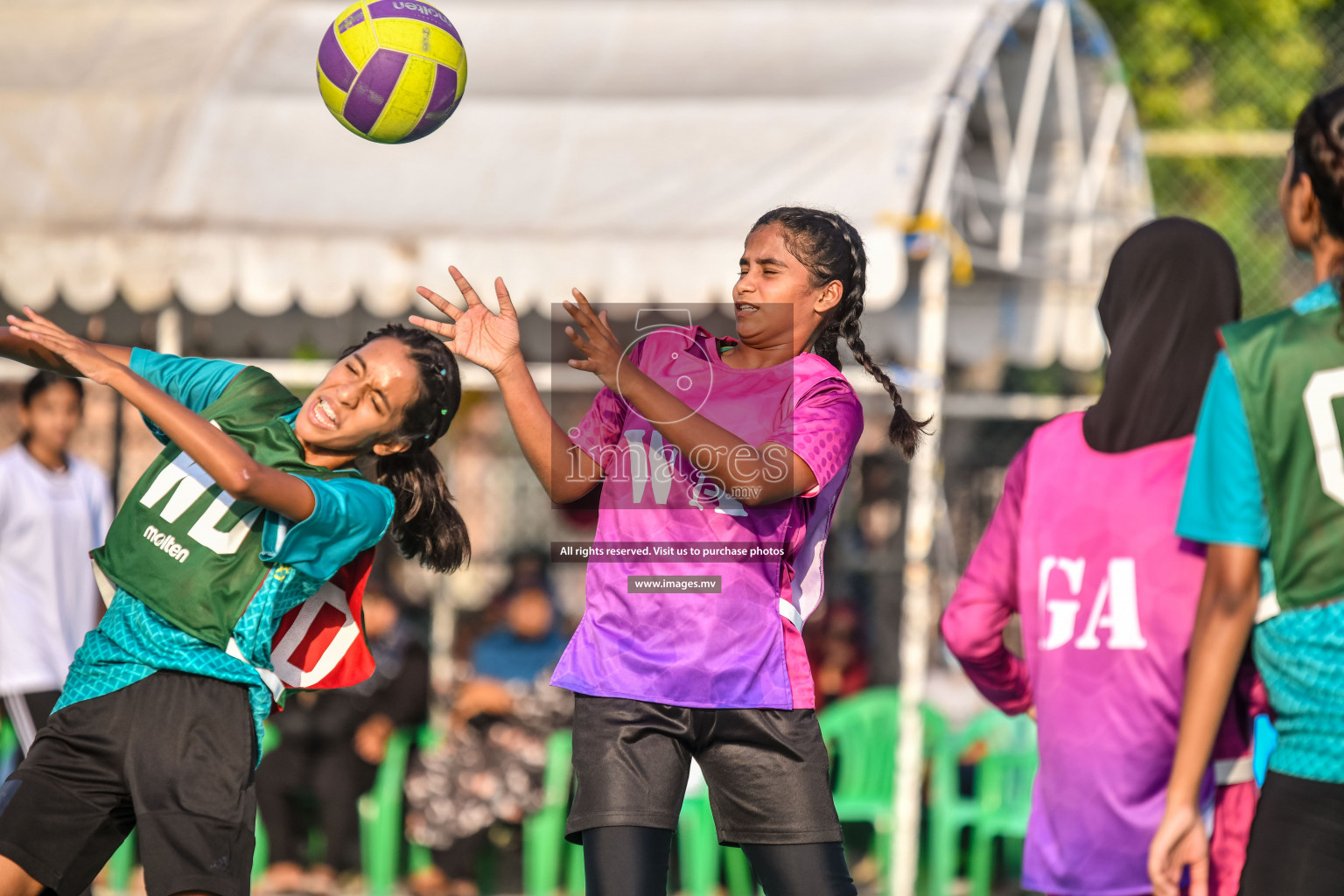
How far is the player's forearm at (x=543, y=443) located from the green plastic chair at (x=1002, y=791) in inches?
146

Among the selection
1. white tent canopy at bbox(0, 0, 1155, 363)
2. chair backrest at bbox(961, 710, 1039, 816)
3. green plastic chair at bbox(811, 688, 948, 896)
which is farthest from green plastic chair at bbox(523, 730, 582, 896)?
white tent canopy at bbox(0, 0, 1155, 363)

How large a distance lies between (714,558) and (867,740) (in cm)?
371

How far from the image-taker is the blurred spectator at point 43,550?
5.23 m

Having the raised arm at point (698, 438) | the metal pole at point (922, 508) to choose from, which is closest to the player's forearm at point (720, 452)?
the raised arm at point (698, 438)

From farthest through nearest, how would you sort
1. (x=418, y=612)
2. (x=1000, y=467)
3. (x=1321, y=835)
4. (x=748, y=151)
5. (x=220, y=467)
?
(x=1000, y=467), (x=418, y=612), (x=748, y=151), (x=220, y=467), (x=1321, y=835)

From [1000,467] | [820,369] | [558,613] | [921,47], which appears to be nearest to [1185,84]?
[1000,467]

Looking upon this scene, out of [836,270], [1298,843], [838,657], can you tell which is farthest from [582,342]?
[838,657]

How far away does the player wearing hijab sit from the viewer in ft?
9.69

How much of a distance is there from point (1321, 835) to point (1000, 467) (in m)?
7.43

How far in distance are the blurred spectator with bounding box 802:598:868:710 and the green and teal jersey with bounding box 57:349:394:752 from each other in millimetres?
4021

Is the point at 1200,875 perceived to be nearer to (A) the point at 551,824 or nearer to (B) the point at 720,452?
(B) the point at 720,452

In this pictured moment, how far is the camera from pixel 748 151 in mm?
6465

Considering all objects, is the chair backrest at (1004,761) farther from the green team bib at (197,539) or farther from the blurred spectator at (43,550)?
the green team bib at (197,539)

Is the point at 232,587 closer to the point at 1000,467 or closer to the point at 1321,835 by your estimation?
the point at 1321,835
